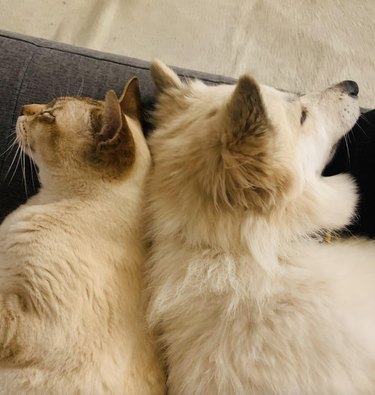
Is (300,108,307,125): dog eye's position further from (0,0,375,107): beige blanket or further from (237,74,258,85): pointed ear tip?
(0,0,375,107): beige blanket

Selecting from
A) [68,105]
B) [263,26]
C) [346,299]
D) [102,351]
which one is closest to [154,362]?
[102,351]

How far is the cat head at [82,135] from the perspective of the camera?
109cm

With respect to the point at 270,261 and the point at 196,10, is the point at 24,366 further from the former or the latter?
the point at 196,10

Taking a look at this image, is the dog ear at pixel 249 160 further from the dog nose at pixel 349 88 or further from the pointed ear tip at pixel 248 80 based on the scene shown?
the dog nose at pixel 349 88

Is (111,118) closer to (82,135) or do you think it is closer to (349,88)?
(82,135)

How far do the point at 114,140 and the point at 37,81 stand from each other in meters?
0.42

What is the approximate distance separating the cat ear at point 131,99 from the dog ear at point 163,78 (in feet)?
0.19

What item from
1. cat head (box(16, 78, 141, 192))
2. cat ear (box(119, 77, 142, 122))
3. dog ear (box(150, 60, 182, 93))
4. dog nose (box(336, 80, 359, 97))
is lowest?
cat head (box(16, 78, 141, 192))

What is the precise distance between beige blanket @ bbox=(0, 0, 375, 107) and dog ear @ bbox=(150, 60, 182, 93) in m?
0.88

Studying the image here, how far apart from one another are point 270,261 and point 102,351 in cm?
41

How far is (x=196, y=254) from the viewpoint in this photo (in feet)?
3.44

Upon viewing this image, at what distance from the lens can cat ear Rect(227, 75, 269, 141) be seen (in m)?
0.90

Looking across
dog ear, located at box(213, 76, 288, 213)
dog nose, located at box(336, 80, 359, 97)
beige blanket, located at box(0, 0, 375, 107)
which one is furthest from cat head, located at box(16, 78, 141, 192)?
beige blanket, located at box(0, 0, 375, 107)

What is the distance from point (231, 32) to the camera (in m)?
2.20
